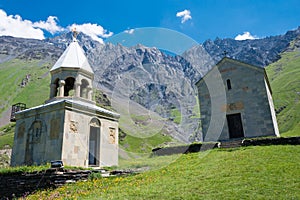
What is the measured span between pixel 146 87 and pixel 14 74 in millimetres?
132740

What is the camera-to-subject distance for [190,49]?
8.33 meters

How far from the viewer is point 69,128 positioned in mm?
11234

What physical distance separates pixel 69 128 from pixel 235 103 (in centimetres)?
1382

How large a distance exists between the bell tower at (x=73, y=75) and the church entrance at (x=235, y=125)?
38.9 ft

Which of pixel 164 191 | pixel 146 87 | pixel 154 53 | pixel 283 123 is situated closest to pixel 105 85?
pixel 146 87

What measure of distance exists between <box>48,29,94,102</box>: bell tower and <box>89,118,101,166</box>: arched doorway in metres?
1.86

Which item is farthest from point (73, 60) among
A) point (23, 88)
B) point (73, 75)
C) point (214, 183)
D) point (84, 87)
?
point (23, 88)

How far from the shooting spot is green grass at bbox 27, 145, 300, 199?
604 centimetres

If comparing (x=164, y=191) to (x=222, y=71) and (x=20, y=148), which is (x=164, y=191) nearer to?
(x=20, y=148)

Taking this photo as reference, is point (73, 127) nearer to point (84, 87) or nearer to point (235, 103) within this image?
point (84, 87)

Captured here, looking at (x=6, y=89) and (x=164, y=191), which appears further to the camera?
(x=6, y=89)

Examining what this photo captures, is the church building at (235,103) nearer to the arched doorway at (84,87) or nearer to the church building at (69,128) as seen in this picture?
the church building at (69,128)

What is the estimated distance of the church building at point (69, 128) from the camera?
36.4ft

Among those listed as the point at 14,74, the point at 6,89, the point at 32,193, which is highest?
the point at 14,74
